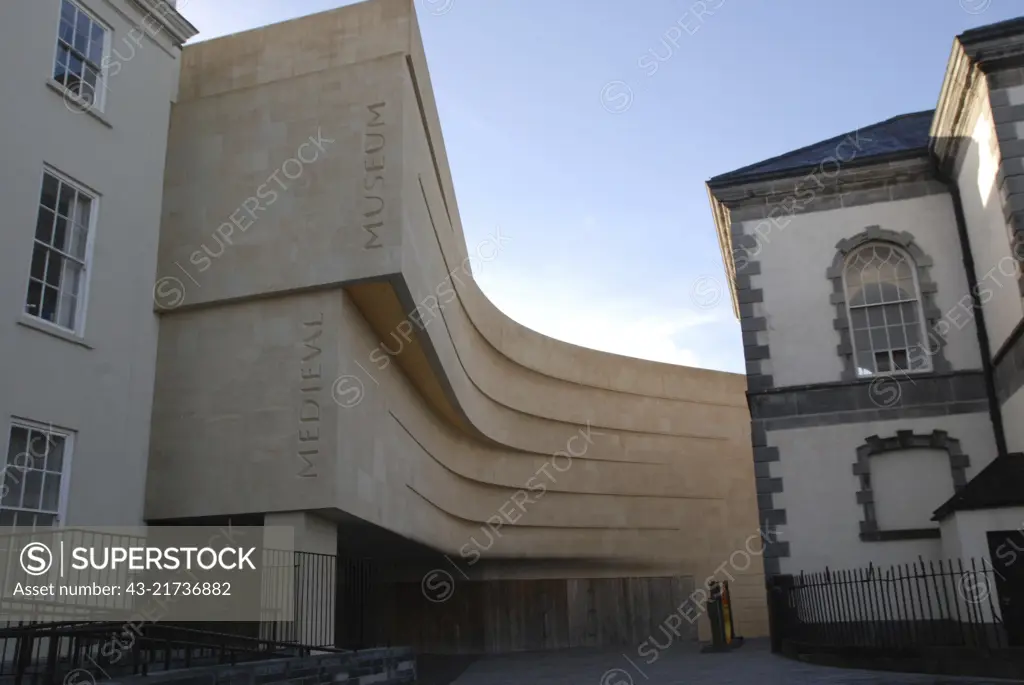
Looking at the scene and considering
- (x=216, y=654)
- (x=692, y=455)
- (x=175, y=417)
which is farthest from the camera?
(x=692, y=455)

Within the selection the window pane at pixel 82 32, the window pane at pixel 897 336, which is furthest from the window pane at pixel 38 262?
the window pane at pixel 897 336

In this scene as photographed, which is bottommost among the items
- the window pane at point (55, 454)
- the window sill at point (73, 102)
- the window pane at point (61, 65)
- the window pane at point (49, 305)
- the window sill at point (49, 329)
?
the window pane at point (55, 454)

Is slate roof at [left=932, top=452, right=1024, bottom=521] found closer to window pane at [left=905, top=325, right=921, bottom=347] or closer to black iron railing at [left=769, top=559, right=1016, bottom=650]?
black iron railing at [left=769, top=559, right=1016, bottom=650]

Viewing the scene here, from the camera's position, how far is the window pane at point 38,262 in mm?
14266

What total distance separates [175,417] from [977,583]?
45.4ft

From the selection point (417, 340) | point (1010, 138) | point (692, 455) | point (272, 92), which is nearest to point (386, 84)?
point (272, 92)

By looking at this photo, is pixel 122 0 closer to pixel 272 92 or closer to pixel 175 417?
pixel 272 92

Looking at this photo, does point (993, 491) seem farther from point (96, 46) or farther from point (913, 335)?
point (96, 46)

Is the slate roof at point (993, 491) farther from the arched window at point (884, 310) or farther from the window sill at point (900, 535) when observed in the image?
the arched window at point (884, 310)

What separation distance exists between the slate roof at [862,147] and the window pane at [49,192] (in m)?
14.2

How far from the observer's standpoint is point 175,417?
53.3 feet

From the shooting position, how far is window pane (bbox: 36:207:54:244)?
569 inches

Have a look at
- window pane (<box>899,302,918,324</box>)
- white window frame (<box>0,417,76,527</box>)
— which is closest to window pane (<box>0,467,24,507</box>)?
white window frame (<box>0,417,76,527</box>)

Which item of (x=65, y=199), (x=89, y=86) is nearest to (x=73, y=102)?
(x=89, y=86)
